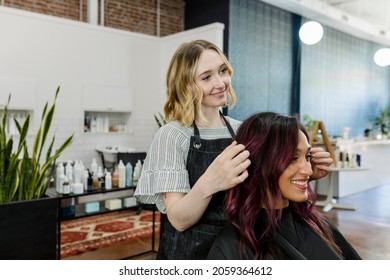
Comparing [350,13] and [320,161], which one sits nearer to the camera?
[320,161]

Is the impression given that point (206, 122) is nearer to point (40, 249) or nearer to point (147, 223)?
point (40, 249)

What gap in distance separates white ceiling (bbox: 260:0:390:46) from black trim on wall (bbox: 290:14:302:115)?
0.71 ft

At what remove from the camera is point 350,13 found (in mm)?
5875

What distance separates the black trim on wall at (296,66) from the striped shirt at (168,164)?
16.8 ft

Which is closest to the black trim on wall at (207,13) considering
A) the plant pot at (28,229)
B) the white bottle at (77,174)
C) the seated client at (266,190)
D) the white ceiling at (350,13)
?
the white ceiling at (350,13)

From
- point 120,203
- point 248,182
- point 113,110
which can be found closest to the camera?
point 248,182

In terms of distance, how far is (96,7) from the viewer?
16.1 ft

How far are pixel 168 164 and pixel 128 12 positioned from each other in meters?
4.97

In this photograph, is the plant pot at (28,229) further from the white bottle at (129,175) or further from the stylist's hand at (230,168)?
the stylist's hand at (230,168)

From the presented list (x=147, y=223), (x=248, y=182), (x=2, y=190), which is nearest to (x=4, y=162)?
(x=2, y=190)

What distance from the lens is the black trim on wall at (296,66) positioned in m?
5.81

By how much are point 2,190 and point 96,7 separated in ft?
11.5

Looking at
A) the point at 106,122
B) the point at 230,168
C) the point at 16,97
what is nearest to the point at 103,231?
the point at 106,122

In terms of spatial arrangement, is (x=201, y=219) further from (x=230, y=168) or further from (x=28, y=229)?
(x=28, y=229)
